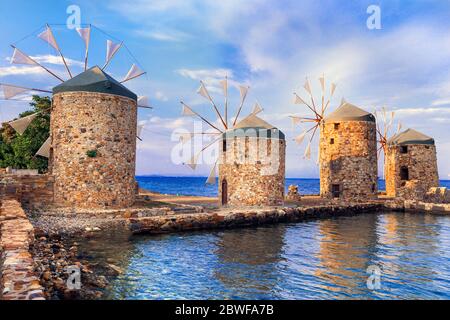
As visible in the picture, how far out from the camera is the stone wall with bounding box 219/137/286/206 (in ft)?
66.5

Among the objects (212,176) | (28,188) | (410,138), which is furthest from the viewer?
(410,138)

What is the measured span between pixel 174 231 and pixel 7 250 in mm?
8502

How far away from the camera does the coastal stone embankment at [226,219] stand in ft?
47.5

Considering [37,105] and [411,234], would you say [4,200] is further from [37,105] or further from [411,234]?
[411,234]

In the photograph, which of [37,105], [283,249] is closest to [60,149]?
[283,249]

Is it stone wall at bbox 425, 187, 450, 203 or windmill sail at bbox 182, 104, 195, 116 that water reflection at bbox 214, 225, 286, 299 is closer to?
windmill sail at bbox 182, 104, 195, 116

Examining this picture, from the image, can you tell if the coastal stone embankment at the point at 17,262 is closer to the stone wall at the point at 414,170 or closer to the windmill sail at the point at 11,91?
the windmill sail at the point at 11,91

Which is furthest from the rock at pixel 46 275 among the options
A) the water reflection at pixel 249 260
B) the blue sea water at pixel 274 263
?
the water reflection at pixel 249 260

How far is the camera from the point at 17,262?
6.01m

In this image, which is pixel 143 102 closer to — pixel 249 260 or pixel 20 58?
pixel 20 58

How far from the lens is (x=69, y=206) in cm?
1525

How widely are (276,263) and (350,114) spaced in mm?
19032

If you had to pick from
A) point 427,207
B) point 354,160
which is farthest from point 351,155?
point 427,207

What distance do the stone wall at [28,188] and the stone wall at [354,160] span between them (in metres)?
19.7
